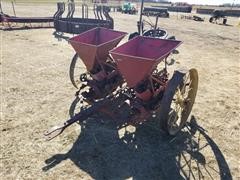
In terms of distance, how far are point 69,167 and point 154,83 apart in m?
2.29

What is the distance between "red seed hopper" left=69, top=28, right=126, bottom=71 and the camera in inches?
184

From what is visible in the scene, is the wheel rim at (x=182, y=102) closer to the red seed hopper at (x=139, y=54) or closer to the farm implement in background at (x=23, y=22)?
the red seed hopper at (x=139, y=54)

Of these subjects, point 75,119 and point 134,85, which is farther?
point 134,85

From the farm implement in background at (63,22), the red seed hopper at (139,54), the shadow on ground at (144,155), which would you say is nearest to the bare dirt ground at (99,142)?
the shadow on ground at (144,155)

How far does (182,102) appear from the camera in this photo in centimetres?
466

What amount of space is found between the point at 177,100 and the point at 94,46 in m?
1.84

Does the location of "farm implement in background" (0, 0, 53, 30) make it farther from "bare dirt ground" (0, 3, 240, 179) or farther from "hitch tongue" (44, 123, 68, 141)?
"hitch tongue" (44, 123, 68, 141)

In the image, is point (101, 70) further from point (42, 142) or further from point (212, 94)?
point (212, 94)

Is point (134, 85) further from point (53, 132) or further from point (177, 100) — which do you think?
point (53, 132)

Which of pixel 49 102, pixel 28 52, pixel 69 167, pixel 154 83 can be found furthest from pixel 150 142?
pixel 28 52

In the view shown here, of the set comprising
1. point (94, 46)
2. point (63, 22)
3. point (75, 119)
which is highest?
point (94, 46)

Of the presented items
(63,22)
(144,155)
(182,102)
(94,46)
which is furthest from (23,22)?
(144,155)

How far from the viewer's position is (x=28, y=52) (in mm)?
9648

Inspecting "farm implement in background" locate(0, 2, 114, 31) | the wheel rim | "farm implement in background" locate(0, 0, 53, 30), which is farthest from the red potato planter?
"farm implement in background" locate(0, 0, 53, 30)
